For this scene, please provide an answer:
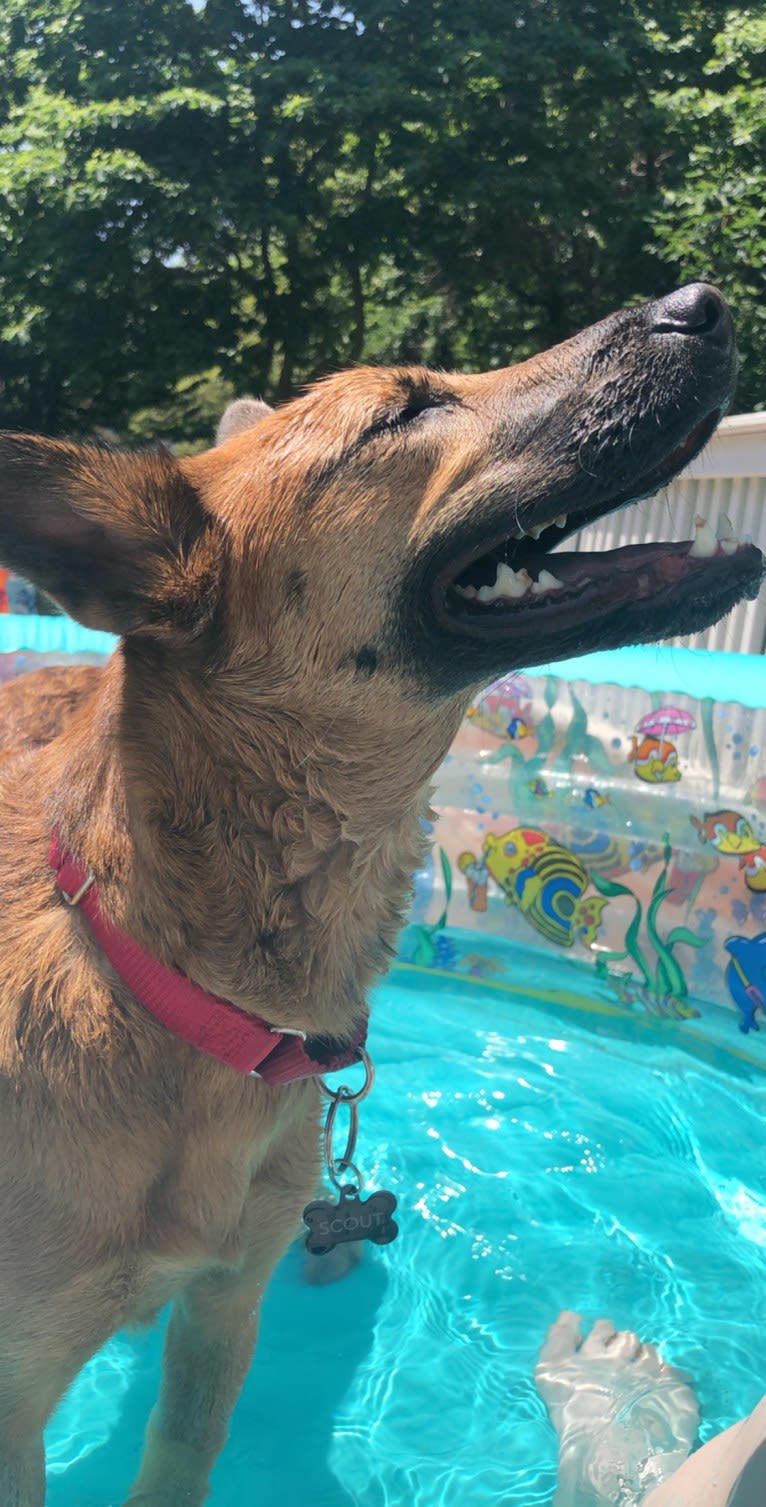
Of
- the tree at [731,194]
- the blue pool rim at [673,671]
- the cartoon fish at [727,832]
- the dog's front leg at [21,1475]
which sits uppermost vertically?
the tree at [731,194]

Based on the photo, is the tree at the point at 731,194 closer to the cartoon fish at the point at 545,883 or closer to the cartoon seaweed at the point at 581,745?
the cartoon seaweed at the point at 581,745

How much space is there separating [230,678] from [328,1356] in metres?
2.09

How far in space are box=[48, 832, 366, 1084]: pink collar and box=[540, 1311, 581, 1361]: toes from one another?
143 centimetres

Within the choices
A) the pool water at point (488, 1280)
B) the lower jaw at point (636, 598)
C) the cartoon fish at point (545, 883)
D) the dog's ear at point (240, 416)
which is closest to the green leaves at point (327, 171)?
the cartoon fish at point (545, 883)

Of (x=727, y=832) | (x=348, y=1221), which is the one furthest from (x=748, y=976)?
(x=348, y=1221)

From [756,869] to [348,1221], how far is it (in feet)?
7.64

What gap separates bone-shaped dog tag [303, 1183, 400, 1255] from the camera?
259 cm

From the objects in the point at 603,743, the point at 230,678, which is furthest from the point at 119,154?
the point at 230,678

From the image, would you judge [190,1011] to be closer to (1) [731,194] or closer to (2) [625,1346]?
(2) [625,1346]

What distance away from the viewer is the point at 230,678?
82.3 inches

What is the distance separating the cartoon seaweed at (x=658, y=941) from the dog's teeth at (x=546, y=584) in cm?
259

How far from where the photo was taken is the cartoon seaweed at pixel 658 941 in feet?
14.8

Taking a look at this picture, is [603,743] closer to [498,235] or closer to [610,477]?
[610,477]

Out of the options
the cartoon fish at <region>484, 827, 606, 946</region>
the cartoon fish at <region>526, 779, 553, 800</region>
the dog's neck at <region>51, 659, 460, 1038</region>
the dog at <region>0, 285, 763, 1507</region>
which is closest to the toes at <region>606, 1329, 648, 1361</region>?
the dog at <region>0, 285, 763, 1507</region>
